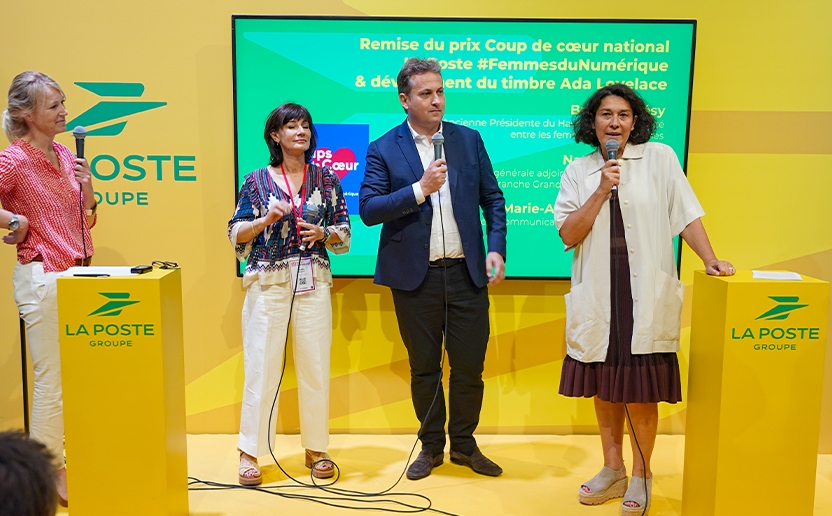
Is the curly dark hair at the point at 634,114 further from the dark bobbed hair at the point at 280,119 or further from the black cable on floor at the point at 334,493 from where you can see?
the dark bobbed hair at the point at 280,119

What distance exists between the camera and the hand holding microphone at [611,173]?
9.07 ft

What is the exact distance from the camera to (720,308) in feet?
8.68

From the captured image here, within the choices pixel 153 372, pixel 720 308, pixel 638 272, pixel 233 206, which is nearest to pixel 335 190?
pixel 233 206

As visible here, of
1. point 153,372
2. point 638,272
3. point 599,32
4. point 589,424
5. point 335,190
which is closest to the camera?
point 153,372

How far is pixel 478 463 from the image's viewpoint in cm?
Answer: 351

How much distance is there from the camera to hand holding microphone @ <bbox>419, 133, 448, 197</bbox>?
3.03 m

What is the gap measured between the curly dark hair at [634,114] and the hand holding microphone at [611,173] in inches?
8.8

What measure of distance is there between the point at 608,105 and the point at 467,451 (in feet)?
5.92

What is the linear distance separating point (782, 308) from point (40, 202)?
3.07 meters

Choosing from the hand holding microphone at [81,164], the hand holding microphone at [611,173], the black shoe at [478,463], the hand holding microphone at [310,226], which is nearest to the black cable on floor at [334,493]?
the hand holding microphone at [310,226]

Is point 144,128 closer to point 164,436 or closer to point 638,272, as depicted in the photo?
point 164,436

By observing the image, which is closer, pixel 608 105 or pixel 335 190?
pixel 608 105

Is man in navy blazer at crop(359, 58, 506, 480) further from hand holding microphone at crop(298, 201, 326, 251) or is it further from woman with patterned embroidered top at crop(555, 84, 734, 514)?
woman with patterned embroidered top at crop(555, 84, 734, 514)

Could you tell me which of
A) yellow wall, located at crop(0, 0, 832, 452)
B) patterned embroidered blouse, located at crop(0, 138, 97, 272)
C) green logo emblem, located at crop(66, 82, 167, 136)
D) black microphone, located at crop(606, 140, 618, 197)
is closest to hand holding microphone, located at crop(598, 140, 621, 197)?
black microphone, located at crop(606, 140, 618, 197)
